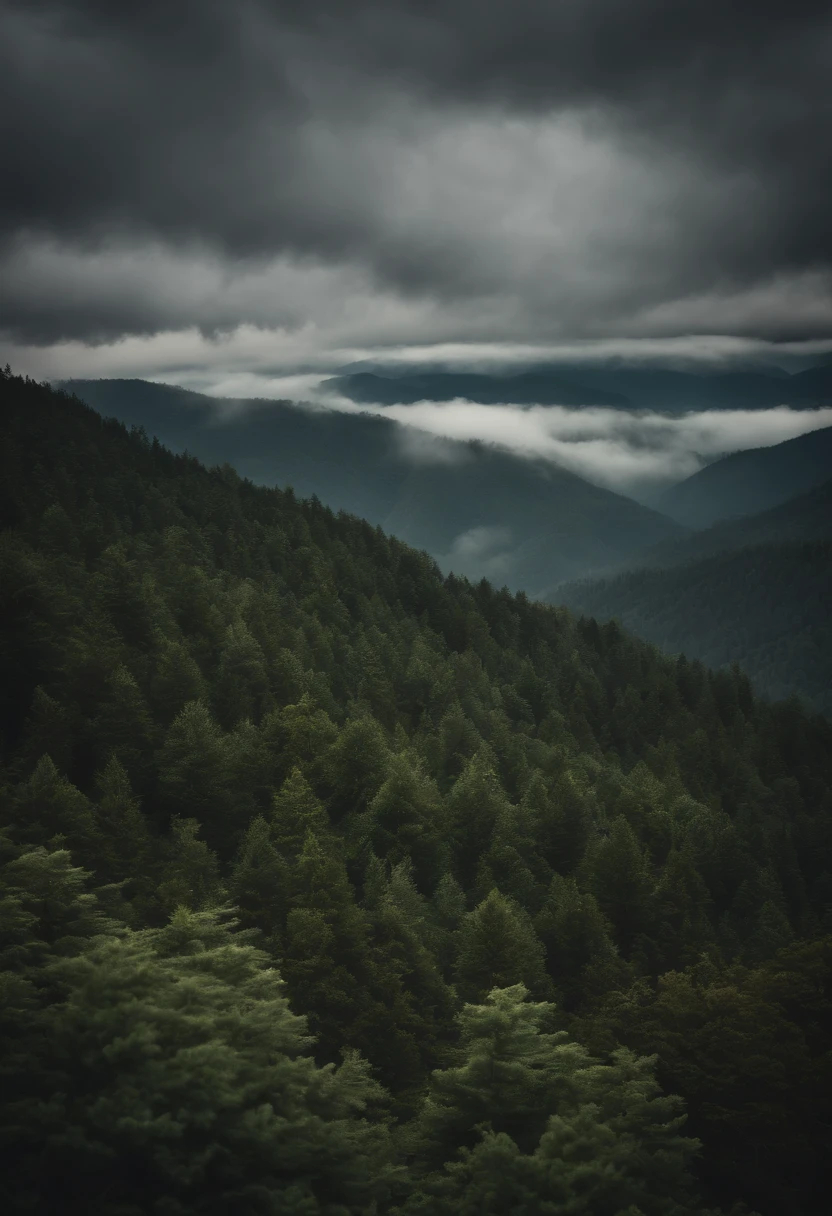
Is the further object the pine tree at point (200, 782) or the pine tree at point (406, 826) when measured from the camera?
the pine tree at point (406, 826)

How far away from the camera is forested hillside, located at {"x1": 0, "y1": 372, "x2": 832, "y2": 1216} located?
17672mm

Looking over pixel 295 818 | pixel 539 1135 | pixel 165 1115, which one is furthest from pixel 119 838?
pixel 539 1135

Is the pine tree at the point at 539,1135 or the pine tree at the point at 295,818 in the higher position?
the pine tree at the point at 295,818

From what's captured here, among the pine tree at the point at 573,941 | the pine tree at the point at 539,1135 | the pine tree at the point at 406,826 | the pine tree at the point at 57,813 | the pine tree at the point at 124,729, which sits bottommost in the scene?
the pine tree at the point at 573,941

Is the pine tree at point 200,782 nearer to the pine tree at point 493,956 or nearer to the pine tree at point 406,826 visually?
the pine tree at point 406,826

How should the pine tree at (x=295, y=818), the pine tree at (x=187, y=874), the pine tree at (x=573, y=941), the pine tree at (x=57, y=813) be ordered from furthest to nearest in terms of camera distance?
the pine tree at (x=295, y=818)
the pine tree at (x=573, y=941)
the pine tree at (x=57, y=813)
the pine tree at (x=187, y=874)

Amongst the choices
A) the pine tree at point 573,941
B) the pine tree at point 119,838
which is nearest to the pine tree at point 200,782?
the pine tree at point 119,838

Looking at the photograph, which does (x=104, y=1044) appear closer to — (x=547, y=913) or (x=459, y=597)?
(x=547, y=913)

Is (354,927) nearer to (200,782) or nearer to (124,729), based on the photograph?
(200,782)

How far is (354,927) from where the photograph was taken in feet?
117

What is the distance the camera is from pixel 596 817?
69500 mm

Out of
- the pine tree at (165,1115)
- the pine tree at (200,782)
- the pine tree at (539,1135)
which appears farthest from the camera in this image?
the pine tree at (200,782)

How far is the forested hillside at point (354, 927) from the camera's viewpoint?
58.0 feet

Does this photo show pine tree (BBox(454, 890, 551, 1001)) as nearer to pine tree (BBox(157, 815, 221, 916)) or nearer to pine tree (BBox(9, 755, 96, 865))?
pine tree (BBox(157, 815, 221, 916))
